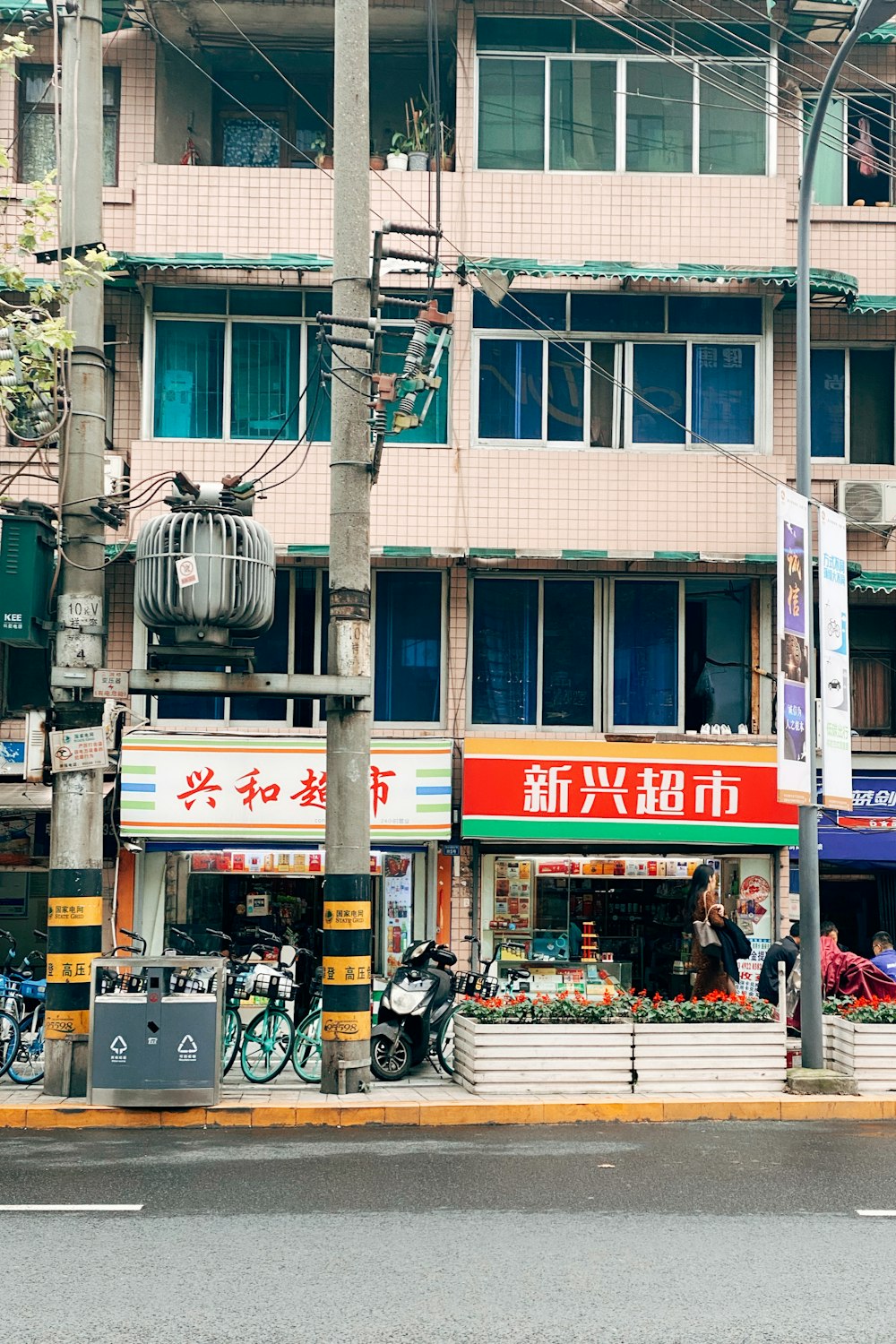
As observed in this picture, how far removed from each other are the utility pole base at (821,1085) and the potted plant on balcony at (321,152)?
489 inches

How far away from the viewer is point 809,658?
14250 millimetres

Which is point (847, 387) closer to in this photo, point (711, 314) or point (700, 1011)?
point (711, 314)

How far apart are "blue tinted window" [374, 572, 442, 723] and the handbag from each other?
531cm

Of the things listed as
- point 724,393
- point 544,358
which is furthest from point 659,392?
point 544,358

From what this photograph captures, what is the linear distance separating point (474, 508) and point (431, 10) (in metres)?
5.66

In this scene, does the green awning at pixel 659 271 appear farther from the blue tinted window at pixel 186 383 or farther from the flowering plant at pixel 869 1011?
the flowering plant at pixel 869 1011

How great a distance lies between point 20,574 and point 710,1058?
7286mm

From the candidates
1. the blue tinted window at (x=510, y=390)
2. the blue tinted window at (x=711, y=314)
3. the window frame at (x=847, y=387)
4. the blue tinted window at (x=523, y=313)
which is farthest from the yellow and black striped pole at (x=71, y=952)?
the window frame at (x=847, y=387)

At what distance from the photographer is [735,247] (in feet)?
62.2

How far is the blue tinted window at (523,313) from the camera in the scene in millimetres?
19016

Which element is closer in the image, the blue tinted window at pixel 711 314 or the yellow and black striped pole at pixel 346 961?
the yellow and black striped pole at pixel 346 961

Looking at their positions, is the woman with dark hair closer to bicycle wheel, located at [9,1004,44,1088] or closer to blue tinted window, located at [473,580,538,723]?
A: blue tinted window, located at [473,580,538,723]

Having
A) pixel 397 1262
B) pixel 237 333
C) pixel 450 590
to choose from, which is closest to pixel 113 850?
pixel 450 590

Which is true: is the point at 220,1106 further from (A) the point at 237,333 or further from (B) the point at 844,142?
(B) the point at 844,142
